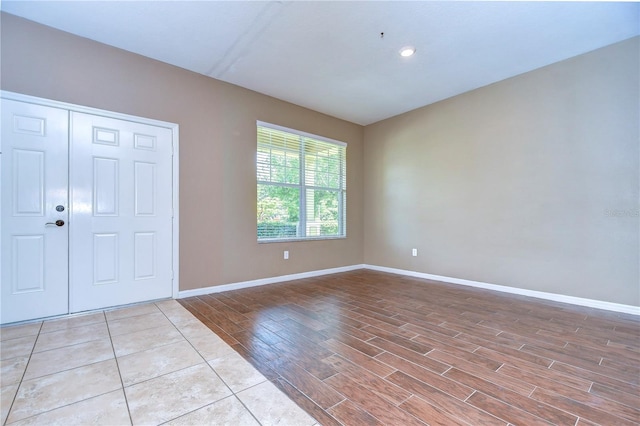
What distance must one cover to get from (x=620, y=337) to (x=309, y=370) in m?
2.59

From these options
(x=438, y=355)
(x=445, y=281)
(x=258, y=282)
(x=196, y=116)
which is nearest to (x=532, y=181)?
(x=445, y=281)

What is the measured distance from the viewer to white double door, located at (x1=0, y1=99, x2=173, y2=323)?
256 centimetres

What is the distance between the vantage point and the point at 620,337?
2311 mm

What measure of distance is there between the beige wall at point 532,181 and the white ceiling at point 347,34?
1.27 feet

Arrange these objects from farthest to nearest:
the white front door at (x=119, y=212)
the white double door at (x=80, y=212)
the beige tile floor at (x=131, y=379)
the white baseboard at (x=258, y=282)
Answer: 1. the white baseboard at (x=258, y=282)
2. the white front door at (x=119, y=212)
3. the white double door at (x=80, y=212)
4. the beige tile floor at (x=131, y=379)

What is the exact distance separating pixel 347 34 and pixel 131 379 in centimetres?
330

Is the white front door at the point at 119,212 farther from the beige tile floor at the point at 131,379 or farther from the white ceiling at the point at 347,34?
the white ceiling at the point at 347,34

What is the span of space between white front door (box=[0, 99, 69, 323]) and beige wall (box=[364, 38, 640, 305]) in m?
4.53

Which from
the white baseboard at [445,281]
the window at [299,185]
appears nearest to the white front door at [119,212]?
the white baseboard at [445,281]

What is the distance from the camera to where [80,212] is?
2.85 meters

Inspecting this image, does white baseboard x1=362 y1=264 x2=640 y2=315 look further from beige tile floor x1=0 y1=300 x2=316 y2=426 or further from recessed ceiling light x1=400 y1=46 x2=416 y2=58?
beige tile floor x1=0 y1=300 x2=316 y2=426

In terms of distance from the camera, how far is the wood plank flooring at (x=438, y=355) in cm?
144

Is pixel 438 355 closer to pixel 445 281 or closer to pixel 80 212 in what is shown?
pixel 445 281

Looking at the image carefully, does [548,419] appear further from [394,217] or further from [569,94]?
[394,217]
